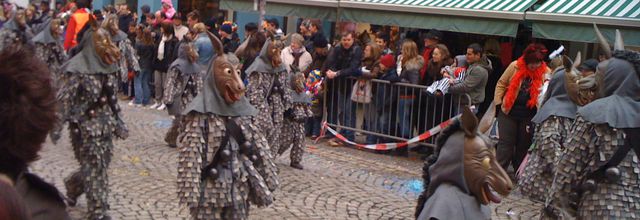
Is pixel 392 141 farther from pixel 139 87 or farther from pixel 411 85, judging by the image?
pixel 139 87

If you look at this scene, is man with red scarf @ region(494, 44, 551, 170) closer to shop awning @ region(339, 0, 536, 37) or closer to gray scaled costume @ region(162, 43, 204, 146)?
shop awning @ region(339, 0, 536, 37)

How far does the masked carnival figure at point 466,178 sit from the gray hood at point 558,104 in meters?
3.93

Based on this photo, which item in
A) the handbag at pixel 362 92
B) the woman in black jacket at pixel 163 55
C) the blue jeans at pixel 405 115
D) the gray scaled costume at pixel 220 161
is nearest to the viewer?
the gray scaled costume at pixel 220 161

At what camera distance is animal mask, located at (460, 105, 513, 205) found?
16.0 feet

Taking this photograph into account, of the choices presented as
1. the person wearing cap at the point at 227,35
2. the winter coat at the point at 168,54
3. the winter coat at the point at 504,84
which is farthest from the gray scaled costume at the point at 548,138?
the winter coat at the point at 168,54

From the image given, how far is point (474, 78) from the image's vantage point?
11.6 meters

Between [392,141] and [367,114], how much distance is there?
0.64 metres

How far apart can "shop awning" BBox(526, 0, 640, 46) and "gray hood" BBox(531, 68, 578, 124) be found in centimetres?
331

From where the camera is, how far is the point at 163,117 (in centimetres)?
1560

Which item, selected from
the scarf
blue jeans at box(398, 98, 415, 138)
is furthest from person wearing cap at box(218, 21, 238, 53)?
blue jeans at box(398, 98, 415, 138)

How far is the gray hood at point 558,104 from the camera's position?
8703 millimetres

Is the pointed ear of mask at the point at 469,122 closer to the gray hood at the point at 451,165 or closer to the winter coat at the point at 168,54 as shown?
the gray hood at the point at 451,165

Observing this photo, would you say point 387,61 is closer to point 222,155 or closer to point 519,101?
point 519,101

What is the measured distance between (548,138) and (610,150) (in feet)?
8.46
